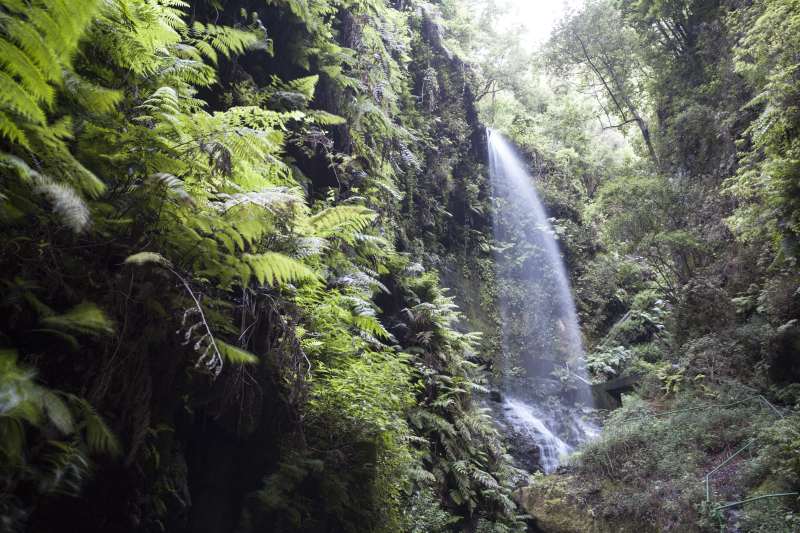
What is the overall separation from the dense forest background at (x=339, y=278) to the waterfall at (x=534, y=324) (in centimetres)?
63

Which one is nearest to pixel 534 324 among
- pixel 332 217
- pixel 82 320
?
pixel 332 217

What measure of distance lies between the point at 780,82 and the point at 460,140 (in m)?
8.88

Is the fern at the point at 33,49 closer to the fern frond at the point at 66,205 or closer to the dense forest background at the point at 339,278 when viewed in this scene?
the dense forest background at the point at 339,278

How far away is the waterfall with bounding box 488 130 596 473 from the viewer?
11.6 m

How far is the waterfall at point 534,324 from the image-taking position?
11609mm

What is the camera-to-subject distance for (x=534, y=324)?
14.6 metres

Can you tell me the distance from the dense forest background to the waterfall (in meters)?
0.63

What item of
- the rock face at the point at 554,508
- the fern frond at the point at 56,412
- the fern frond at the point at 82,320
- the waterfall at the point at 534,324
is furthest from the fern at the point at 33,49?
the waterfall at the point at 534,324

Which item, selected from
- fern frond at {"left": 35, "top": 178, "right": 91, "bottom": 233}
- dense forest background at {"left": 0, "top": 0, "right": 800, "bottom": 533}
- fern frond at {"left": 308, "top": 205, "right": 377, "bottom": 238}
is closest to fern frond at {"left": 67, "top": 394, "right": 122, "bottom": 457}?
dense forest background at {"left": 0, "top": 0, "right": 800, "bottom": 533}

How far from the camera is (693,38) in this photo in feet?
42.2

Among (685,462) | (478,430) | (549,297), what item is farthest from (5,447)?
(549,297)

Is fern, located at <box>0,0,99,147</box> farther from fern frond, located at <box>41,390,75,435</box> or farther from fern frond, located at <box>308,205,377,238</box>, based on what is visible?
fern frond, located at <box>308,205,377,238</box>

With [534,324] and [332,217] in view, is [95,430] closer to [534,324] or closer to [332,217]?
[332,217]

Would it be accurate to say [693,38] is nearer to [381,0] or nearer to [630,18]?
[630,18]
